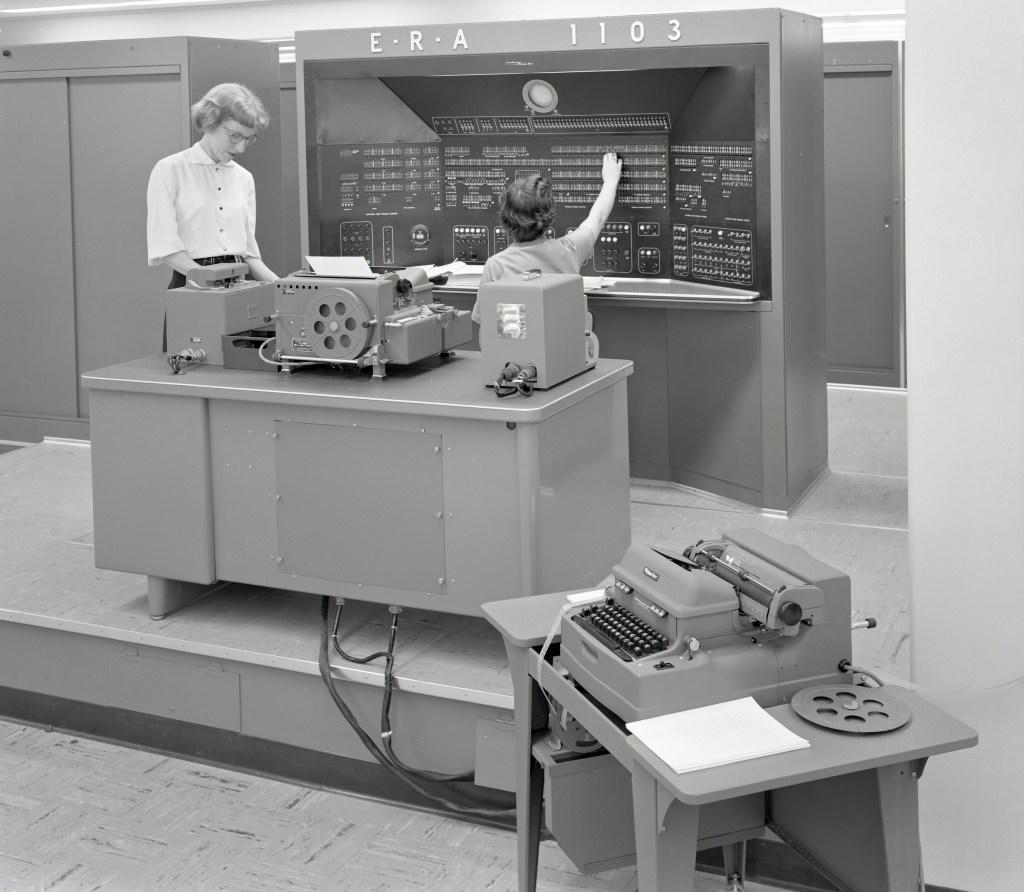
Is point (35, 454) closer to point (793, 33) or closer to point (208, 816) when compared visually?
point (208, 816)

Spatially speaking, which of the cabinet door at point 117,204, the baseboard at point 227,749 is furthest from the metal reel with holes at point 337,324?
the cabinet door at point 117,204

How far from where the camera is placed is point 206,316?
398 centimetres

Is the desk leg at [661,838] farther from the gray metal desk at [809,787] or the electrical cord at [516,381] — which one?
the electrical cord at [516,381]

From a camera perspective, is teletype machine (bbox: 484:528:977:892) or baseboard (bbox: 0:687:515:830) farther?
baseboard (bbox: 0:687:515:830)

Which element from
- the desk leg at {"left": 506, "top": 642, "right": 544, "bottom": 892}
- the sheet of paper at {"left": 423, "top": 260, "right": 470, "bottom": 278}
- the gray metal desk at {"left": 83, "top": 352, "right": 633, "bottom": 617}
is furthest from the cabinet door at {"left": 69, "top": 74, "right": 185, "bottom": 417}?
A: the desk leg at {"left": 506, "top": 642, "right": 544, "bottom": 892}

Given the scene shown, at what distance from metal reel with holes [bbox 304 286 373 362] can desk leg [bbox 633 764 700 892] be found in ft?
5.93

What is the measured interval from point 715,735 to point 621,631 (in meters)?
0.32

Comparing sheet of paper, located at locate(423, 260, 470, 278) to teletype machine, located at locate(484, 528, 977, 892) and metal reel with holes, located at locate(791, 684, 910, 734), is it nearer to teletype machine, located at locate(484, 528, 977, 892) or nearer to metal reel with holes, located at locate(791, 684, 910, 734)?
teletype machine, located at locate(484, 528, 977, 892)

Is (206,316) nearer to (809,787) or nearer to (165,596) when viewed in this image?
(165,596)

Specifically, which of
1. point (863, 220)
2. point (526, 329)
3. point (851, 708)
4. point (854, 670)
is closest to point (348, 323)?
point (526, 329)

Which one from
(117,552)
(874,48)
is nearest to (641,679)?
(117,552)

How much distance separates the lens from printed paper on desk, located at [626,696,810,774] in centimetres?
212

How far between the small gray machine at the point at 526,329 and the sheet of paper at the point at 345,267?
0.41 meters

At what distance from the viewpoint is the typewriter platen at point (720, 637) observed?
7.56ft
